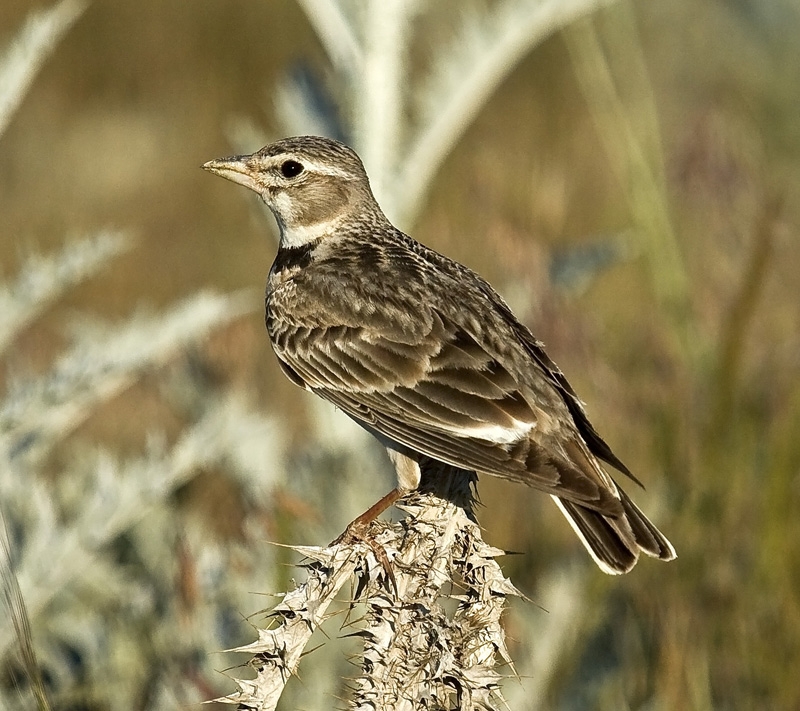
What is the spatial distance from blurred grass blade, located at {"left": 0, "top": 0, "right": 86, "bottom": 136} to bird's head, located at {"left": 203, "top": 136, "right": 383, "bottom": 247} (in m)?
0.78

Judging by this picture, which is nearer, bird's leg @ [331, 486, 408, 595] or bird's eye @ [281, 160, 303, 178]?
bird's leg @ [331, 486, 408, 595]

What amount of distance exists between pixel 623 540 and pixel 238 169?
2287mm

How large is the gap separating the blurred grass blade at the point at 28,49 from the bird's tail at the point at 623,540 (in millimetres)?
2489

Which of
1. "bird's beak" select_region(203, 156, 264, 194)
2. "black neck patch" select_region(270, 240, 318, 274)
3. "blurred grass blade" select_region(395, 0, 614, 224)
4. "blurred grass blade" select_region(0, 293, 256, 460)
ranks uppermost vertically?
"blurred grass blade" select_region(395, 0, 614, 224)

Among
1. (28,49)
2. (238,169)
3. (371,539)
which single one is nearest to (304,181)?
(238,169)

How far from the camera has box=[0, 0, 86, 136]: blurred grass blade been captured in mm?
4672

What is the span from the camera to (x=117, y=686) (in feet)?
18.5

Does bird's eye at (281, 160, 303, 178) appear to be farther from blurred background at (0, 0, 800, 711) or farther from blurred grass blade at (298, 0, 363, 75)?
blurred grass blade at (298, 0, 363, 75)

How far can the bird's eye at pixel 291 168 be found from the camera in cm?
530

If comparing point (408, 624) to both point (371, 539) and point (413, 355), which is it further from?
point (413, 355)

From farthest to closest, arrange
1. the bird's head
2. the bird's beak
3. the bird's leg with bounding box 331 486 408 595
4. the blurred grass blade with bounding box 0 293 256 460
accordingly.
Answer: the bird's head, the bird's beak, the blurred grass blade with bounding box 0 293 256 460, the bird's leg with bounding box 331 486 408 595

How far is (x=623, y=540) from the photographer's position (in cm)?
377

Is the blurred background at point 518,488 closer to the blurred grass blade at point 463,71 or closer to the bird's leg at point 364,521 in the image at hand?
the blurred grass blade at point 463,71

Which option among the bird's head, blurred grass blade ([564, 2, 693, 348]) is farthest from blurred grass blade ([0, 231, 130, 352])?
blurred grass blade ([564, 2, 693, 348])
